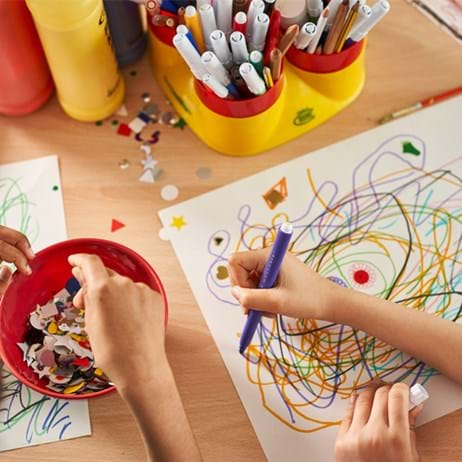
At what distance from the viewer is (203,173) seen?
78 cm

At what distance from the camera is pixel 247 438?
660mm

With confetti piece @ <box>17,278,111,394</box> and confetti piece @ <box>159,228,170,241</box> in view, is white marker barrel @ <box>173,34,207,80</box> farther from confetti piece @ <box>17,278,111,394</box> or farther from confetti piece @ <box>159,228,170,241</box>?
confetti piece @ <box>17,278,111,394</box>

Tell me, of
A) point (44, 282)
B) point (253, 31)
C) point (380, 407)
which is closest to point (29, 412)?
point (44, 282)

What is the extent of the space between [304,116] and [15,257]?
35 centimetres

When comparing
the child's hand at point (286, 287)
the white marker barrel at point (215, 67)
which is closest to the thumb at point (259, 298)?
the child's hand at point (286, 287)

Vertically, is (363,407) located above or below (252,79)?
below

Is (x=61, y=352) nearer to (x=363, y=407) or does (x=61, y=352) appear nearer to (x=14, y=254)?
(x=14, y=254)

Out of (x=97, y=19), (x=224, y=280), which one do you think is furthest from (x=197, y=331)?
(x=97, y=19)

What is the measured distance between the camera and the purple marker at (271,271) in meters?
0.56

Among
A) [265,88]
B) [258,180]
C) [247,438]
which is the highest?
[265,88]

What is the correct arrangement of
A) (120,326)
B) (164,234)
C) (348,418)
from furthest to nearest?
1. (164,234)
2. (348,418)
3. (120,326)

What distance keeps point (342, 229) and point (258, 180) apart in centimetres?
11

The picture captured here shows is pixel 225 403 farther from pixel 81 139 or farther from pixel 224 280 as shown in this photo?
pixel 81 139

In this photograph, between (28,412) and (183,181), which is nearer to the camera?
(28,412)
